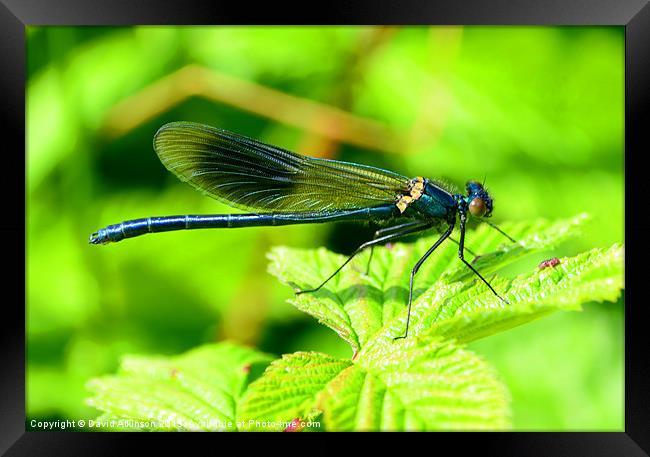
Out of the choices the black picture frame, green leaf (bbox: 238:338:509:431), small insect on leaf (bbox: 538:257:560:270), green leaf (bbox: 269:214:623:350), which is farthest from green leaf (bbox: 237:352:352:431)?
small insect on leaf (bbox: 538:257:560:270)

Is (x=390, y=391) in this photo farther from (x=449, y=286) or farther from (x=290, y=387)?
(x=449, y=286)

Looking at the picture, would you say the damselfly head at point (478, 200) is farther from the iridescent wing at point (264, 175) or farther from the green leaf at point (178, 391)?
the green leaf at point (178, 391)

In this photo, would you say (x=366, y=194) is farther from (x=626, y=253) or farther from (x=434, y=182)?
(x=626, y=253)

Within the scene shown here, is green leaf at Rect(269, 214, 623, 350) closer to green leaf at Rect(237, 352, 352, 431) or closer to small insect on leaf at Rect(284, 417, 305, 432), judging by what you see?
green leaf at Rect(237, 352, 352, 431)

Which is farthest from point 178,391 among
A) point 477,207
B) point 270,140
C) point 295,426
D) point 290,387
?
point 270,140

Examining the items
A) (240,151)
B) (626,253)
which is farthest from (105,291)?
(626,253)
